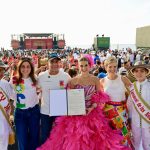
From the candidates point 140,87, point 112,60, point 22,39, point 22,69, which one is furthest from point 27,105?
point 22,39

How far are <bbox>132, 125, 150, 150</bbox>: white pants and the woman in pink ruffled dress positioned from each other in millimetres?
248

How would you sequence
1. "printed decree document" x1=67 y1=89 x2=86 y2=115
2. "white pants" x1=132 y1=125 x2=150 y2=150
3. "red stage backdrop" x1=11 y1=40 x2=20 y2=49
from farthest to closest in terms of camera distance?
"red stage backdrop" x1=11 y1=40 x2=20 y2=49 < "white pants" x1=132 y1=125 x2=150 y2=150 < "printed decree document" x1=67 y1=89 x2=86 y2=115

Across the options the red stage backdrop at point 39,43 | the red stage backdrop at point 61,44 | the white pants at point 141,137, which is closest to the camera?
the white pants at point 141,137

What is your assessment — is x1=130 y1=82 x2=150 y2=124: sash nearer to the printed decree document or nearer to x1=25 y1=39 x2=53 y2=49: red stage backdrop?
the printed decree document

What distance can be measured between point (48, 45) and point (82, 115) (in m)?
33.0

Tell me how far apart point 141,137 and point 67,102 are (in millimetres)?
1115

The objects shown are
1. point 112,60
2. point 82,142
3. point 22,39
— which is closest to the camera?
point 82,142

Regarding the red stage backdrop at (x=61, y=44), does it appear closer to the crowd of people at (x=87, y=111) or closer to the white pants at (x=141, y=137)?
the crowd of people at (x=87, y=111)

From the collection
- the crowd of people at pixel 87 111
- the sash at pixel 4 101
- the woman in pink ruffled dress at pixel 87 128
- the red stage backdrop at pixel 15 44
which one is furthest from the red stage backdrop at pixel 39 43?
the woman in pink ruffled dress at pixel 87 128

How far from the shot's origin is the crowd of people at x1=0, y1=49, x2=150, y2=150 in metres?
3.41

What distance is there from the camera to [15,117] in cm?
363

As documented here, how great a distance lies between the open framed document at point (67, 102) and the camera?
132 inches

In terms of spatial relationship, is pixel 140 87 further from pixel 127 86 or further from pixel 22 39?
pixel 22 39

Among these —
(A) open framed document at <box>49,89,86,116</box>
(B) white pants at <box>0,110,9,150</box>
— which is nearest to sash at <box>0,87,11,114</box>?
(B) white pants at <box>0,110,9,150</box>
